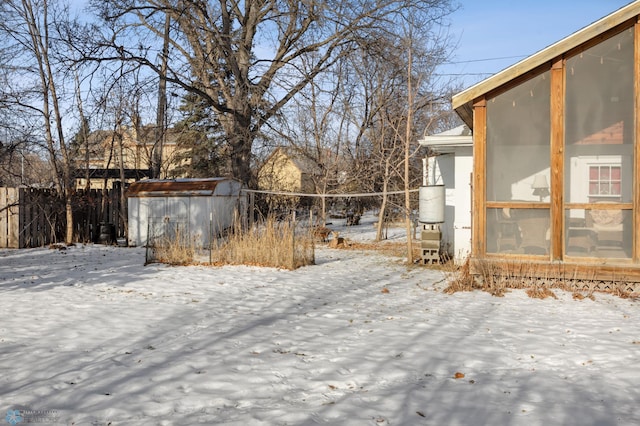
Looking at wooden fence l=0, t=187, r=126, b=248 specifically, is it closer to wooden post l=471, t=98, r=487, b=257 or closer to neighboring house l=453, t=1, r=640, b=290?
wooden post l=471, t=98, r=487, b=257

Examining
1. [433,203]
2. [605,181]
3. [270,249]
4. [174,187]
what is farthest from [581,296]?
[174,187]

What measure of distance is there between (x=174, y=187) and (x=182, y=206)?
649 mm

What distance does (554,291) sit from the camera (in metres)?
8.30

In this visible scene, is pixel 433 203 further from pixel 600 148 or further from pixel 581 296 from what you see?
pixel 581 296

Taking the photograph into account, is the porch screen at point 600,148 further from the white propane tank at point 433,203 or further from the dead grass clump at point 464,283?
the white propane tank at point 433,203

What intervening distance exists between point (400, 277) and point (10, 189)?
1227 cm

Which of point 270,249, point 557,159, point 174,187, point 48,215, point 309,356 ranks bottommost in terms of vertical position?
point 309,356

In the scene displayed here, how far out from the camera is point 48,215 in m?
16.4

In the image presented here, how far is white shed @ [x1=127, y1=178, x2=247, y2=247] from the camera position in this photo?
15883 mm

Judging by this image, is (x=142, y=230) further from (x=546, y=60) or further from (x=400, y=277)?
(x=546, y=60)

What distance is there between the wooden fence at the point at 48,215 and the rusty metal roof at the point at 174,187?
1.51 m

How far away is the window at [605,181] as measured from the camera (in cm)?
838

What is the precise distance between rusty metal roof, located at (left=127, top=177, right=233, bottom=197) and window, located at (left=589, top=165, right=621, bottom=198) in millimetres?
10667

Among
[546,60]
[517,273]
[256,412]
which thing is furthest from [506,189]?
[256,412]
